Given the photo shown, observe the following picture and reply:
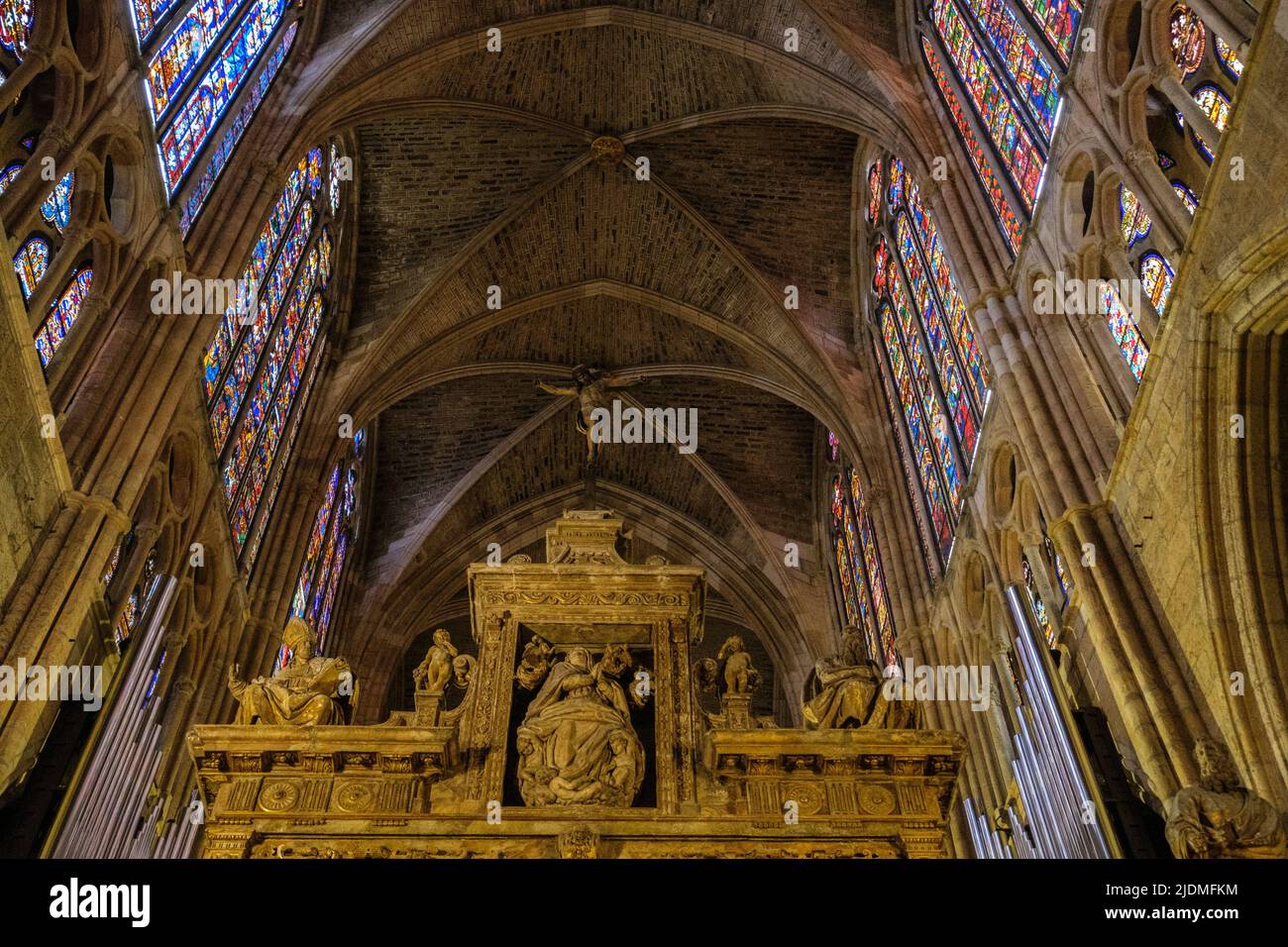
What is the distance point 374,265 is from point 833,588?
937cm

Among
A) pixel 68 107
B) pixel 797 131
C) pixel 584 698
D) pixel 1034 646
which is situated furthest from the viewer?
pixel 797 131

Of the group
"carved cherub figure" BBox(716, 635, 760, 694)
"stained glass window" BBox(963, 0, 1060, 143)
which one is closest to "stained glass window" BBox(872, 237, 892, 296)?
"stained glass window" BBox(963, 0, 1060, 143)

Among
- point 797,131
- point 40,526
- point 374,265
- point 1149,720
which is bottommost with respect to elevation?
point 1149,720

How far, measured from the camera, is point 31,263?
9.02 meters

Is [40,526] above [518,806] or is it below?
above

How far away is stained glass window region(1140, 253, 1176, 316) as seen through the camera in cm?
923

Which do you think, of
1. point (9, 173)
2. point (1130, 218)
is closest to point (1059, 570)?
point (1130, 218)

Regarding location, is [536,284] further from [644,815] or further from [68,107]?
[644,815]

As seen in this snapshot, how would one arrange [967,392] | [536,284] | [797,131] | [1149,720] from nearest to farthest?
[1149,720] < [967,392] < [797,131] < [536,284]

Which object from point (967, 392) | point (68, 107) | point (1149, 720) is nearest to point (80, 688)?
point (68, 107)

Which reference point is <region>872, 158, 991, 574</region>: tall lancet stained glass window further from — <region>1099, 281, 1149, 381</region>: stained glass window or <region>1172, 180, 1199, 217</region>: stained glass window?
<region>1172, 180, 1199, 217</region>: stained glass window

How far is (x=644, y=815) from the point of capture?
582cm

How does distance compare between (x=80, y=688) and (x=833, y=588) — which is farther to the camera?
(x=833, y=588)

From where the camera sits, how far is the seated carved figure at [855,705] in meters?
6.33
